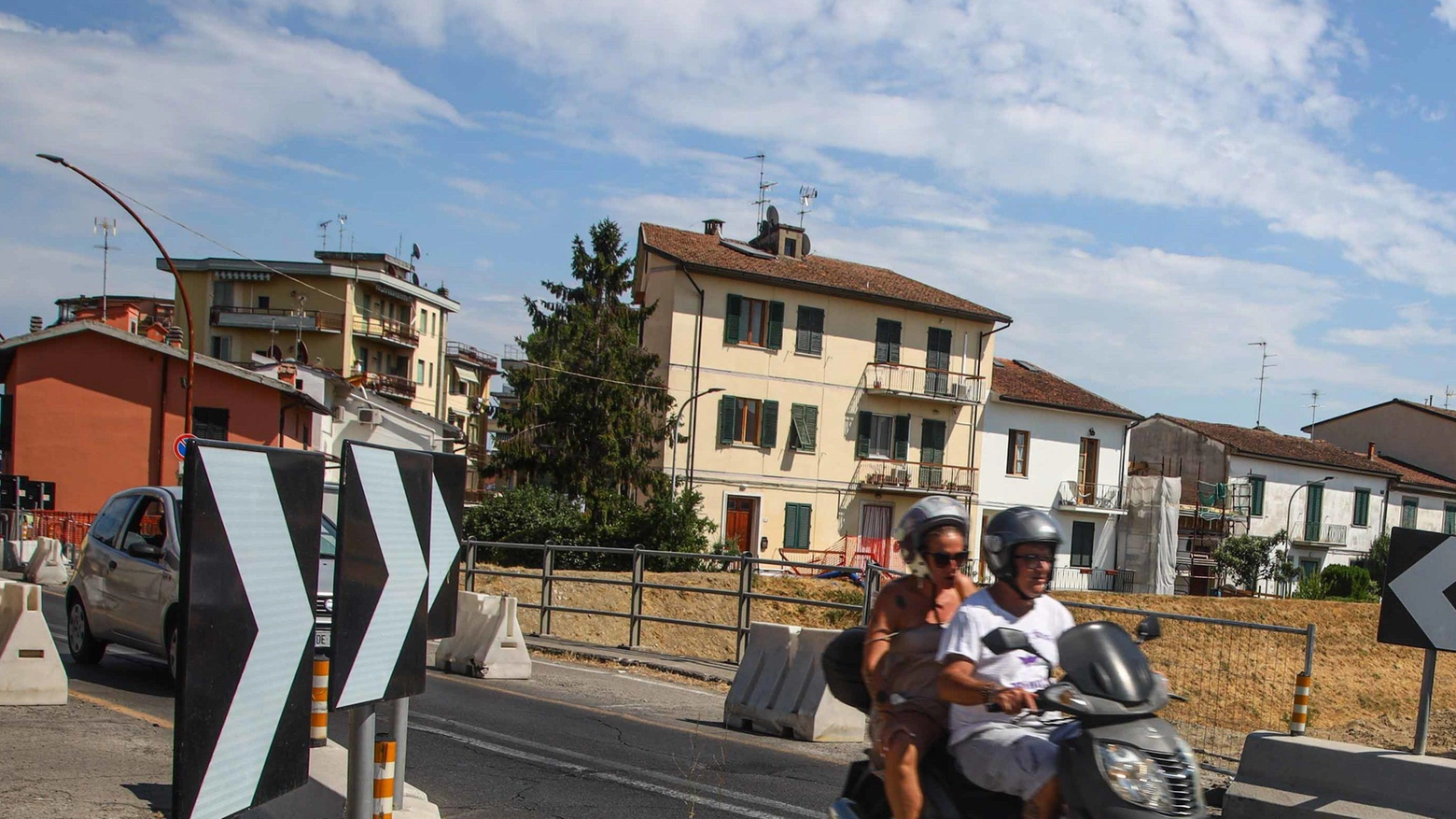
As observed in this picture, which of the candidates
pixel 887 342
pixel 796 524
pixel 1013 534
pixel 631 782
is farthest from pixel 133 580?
pixel 887 342

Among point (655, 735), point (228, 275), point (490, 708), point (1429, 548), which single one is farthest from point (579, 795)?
point (228, 275)

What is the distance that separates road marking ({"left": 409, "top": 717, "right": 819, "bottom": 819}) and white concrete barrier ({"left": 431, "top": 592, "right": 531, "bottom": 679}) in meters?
3.57

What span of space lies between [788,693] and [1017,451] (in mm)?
42144

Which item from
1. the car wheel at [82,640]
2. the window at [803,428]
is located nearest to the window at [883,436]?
the window at [803,428]

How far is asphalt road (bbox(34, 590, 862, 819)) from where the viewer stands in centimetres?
752

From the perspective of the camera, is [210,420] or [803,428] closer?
[210,420]

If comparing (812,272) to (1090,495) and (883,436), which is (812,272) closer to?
(883,436)

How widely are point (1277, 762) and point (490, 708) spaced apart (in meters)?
6.35

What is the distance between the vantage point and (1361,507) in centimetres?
6172

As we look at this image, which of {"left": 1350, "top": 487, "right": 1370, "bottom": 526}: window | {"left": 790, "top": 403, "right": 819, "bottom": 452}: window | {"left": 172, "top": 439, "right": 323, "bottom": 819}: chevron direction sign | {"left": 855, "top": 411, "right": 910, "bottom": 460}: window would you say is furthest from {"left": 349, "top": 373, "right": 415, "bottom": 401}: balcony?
{"left": 172, "top": 439, "right": 323, "bottom": 819}: chevron direction sign

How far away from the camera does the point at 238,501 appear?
10.7 feet

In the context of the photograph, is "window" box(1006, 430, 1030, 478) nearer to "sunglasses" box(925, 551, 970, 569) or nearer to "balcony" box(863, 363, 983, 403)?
"balcony" box(863, 363, 983, 403)

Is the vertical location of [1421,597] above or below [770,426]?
above

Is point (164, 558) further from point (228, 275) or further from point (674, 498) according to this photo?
point (228, 275)
